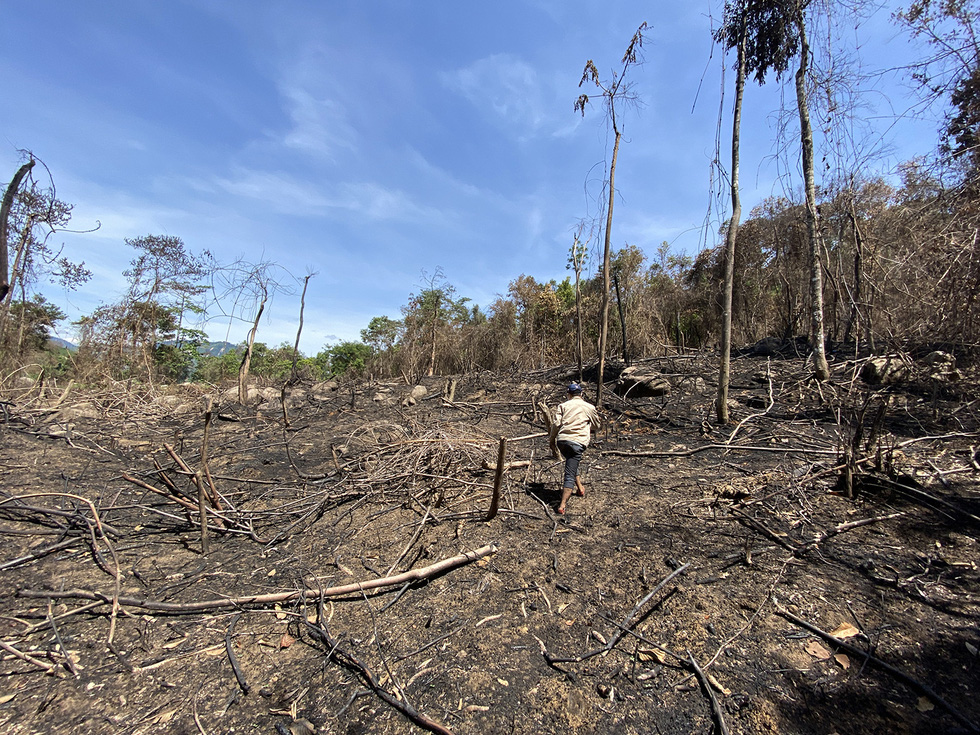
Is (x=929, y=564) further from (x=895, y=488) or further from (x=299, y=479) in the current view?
(x=299, y=479)

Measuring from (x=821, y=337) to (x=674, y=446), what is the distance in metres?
3.72

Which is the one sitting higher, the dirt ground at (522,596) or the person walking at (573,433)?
the person walking at (573,433)

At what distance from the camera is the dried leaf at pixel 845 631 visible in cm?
253

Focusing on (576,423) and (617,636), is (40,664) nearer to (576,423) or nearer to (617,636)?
(617,636)

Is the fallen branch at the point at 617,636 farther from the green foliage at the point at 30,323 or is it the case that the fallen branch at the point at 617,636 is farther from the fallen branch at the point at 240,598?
the green foliage at the point at 30,323

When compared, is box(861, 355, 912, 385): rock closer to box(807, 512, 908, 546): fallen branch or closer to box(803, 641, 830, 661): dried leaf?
box(807, 512, 908, 546): fallen branch

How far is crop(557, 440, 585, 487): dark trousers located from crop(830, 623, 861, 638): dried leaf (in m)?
2.40

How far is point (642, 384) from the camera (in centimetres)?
906

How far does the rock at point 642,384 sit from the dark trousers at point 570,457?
4.59m

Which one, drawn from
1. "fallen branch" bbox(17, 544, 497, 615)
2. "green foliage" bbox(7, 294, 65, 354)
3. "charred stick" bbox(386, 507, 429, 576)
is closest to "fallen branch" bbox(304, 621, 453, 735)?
"fallen branch" bbox(17, 544, 497, 615)

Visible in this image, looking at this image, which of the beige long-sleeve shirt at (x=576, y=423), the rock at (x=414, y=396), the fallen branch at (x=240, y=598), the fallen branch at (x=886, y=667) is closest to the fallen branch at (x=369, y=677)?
the fallen branch at (x=240, y=598)

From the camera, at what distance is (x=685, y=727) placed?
211 cm

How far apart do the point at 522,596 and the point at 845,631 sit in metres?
2.04

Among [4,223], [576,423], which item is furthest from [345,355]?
[576,423]
